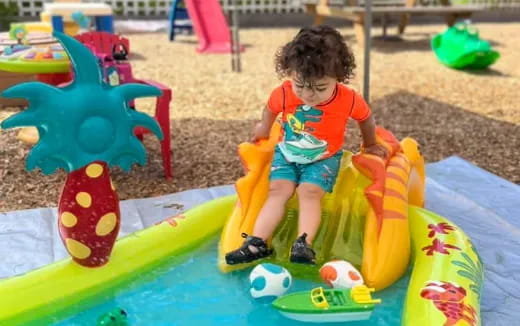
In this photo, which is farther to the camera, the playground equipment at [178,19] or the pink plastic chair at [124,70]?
the playground equipment at [178,19]

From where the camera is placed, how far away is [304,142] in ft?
9.57

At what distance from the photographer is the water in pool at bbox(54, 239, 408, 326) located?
2.37m

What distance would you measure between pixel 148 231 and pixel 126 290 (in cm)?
34

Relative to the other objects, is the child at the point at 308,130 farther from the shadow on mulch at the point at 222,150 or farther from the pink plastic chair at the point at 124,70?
the shadow on mulch at the point at 222,150

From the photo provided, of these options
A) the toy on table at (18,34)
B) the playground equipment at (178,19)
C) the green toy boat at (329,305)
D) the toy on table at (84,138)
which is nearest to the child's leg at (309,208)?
the green toy boat at (329,305)

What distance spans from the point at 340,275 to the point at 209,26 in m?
7.24

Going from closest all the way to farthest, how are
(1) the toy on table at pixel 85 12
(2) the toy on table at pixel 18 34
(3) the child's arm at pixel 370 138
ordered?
(3) the child's arm at pixel 370 138, (2) the toy on table at pixel 18 34, (1) the toy on table at pixel 85 12

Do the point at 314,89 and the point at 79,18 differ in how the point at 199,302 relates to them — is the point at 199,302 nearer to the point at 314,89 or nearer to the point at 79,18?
the point at 314,89

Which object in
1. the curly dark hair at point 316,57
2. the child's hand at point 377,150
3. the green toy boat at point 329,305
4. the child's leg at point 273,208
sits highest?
the curly dark hair at point 316,57

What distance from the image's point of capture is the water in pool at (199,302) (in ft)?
7.76

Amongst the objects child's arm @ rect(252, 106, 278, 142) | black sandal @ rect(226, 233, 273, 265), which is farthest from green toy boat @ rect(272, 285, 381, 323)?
child's arm @ rect(252, 106, 278, 142)

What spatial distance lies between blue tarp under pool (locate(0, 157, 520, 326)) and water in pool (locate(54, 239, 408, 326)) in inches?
18.6

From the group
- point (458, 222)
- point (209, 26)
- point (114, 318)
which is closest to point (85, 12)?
point (209, 26)

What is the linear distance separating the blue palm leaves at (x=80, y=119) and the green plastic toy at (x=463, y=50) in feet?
19.9
